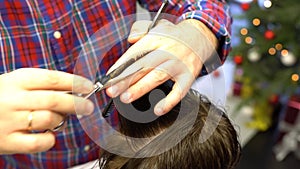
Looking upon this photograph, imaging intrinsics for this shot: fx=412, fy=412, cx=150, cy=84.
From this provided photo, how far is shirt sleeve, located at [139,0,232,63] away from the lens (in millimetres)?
795

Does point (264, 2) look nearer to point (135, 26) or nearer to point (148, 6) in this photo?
point (148, 6)

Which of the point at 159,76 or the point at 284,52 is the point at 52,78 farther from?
the point at 284,52

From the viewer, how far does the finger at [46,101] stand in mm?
494

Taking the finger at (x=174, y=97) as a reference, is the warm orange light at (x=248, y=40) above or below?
below

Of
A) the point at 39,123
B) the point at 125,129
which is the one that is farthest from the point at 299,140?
the point at 39,123

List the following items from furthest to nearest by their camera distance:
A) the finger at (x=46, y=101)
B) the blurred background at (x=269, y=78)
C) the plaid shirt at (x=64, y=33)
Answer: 1. the blurred background at (x=269, y=78)
2. the plaid shirt at (x=64, y=33)
3. the finger at (x=46, y=101)

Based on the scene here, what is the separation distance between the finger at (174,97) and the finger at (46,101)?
0.15m

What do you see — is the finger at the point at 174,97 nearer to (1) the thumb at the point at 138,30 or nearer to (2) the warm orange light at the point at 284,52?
(1) the thumb at the point at 138,30

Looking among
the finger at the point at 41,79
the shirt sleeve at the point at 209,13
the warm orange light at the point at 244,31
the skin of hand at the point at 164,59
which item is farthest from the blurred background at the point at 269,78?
the finger at the point at 41,79

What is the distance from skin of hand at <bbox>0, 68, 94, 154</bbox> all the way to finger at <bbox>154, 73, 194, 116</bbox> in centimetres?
15

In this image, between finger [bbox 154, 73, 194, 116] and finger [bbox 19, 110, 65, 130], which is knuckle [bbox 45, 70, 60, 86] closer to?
finger [bbox 19, 110, 65, 130]

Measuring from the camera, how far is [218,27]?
80 centimetres

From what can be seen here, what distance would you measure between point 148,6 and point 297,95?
63.4 inches

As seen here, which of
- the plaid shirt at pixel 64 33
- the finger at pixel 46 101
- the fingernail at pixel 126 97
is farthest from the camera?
the plaid shirt at pixel 64 33
